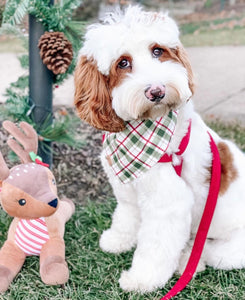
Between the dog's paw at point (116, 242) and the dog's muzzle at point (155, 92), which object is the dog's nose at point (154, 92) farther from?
the dog's paw at point (116, 242)

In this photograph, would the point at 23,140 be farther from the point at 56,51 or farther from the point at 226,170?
the point at 226,170

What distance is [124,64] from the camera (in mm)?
2387

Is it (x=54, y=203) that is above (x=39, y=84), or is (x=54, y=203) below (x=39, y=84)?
below

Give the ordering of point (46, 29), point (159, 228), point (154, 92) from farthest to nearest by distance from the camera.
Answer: point (46, 29) < point (159, 228) < point (154, 92)

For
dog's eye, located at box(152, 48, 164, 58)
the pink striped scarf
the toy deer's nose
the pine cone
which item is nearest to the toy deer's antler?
the toy deer's nose

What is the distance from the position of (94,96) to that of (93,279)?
1.32m

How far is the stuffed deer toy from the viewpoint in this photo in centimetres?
270

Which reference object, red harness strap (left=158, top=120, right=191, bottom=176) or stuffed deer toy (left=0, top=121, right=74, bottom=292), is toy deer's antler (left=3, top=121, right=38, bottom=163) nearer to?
stuffed deer toy (left=0, top=121, right=74, bottom=292)

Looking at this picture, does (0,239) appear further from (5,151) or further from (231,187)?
(231,187)

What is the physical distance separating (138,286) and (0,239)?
3.80 feet

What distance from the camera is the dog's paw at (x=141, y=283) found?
288cm

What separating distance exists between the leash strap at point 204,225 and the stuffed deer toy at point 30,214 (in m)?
0.74

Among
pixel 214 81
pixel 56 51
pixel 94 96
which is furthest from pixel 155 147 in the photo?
pixel 214 81

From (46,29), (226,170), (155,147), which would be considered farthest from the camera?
(46,29)
